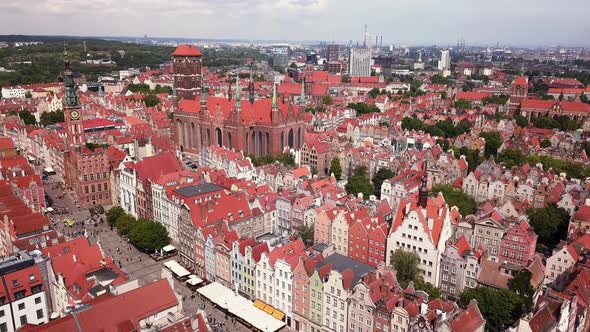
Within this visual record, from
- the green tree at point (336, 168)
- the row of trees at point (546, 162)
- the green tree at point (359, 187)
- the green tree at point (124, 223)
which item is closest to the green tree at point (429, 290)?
the green tree at point (359, 187)

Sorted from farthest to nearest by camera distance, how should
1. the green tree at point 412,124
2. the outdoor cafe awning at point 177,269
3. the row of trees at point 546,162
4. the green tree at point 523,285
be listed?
the green tree at point 412,124
the row of trees at point 546,162
the outdoor cafe awning at point 177,269
the green tree at point 523,285

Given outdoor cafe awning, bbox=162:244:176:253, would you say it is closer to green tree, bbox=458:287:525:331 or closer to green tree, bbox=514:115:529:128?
green tree, bbox=458:287:525:331

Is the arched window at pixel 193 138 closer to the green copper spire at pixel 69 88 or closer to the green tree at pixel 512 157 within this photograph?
the green copper spire at pixel 69 88

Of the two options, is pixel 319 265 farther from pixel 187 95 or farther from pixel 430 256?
pixel 187 95

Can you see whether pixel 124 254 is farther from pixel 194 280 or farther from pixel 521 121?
pixel 521 121

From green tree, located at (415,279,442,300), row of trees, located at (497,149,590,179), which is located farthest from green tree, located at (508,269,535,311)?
row of trees, located at (497,149,590,179)

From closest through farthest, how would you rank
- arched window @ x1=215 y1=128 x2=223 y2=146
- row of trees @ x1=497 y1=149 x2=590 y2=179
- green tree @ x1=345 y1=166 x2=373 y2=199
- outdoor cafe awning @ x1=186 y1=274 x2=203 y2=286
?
outdoor cafe awning @ x1=186 y1=274 x2=203 y2=286, green tree @ x1=345 y1=166 x2=373 y2=199, row of trees @ x1=497 y1=149 x2=590 y2=179, arched window @ x1=215 y1=128 x2=223 y2=146
